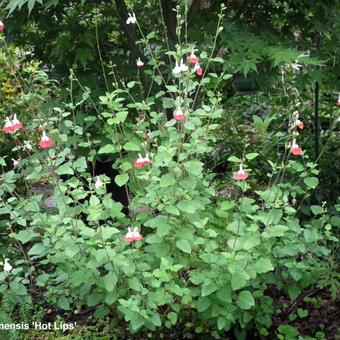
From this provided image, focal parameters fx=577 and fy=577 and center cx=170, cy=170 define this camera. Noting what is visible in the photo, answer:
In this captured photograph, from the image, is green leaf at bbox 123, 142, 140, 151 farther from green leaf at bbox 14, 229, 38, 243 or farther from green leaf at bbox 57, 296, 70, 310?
green leaf at bbox 57, 296, 70, 310

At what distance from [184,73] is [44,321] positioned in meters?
1.51

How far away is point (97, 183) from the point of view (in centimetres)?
237

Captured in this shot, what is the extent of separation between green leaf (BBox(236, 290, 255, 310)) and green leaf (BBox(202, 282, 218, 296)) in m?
0.17

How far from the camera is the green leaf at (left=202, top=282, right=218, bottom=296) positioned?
90.5 inches

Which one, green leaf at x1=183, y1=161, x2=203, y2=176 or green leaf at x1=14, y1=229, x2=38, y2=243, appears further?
green leaf at x1=14, y1=229, x2=38, y2=243

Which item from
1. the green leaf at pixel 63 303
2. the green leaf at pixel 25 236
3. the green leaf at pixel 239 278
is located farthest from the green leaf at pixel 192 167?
the green leaf at pixel 63 303

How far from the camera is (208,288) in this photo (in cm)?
231

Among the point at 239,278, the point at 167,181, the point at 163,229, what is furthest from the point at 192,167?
the point at 239,278

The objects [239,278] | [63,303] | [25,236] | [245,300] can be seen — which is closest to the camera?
[239,278]

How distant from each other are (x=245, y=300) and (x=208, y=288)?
197 mm

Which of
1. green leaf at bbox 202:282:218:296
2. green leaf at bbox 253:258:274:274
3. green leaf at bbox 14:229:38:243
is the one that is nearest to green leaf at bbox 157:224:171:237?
green leaf at bbox 202:282:218:296

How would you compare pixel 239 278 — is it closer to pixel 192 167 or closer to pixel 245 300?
pixel 245 300

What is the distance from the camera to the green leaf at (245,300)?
2394 mm

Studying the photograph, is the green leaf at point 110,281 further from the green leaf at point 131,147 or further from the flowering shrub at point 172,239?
the green leaf at point 131,147
